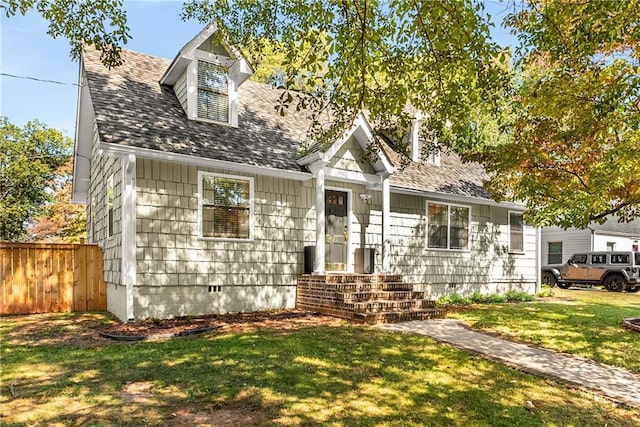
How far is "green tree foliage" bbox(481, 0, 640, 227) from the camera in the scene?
21.4ft

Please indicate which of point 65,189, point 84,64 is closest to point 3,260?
point 84,64

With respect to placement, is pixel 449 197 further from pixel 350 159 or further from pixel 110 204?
pixel 110 204

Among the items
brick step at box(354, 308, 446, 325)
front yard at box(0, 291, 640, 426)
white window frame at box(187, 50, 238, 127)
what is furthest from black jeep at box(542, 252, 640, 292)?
white window frame at box(187, 50, 238, 127)

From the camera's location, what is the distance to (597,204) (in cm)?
809

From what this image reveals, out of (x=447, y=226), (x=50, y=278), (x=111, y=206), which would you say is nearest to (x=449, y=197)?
(x=447, y=226)

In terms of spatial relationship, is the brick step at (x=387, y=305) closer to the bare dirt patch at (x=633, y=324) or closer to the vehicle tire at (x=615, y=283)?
the bare dirt patch at (x=633, y=324)

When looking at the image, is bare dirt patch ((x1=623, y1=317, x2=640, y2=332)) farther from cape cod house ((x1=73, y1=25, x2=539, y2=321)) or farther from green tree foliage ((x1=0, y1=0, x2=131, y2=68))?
green tree foliage ((x1=0, y1=0, x2=131, y2=68))

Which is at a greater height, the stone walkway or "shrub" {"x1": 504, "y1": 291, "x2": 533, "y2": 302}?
the stone walkway

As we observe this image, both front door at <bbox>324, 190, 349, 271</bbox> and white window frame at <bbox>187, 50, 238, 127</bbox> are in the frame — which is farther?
front door at <bbox>324, 190, 349, 271</bbox>

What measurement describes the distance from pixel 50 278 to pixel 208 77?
5980mm

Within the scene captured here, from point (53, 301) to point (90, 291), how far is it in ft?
2.66

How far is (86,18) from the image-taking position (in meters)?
7.19

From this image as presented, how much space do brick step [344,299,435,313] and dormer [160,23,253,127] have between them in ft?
17.9

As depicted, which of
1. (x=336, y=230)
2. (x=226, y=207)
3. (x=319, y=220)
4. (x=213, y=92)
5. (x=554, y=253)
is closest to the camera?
(x=226, y=207)
